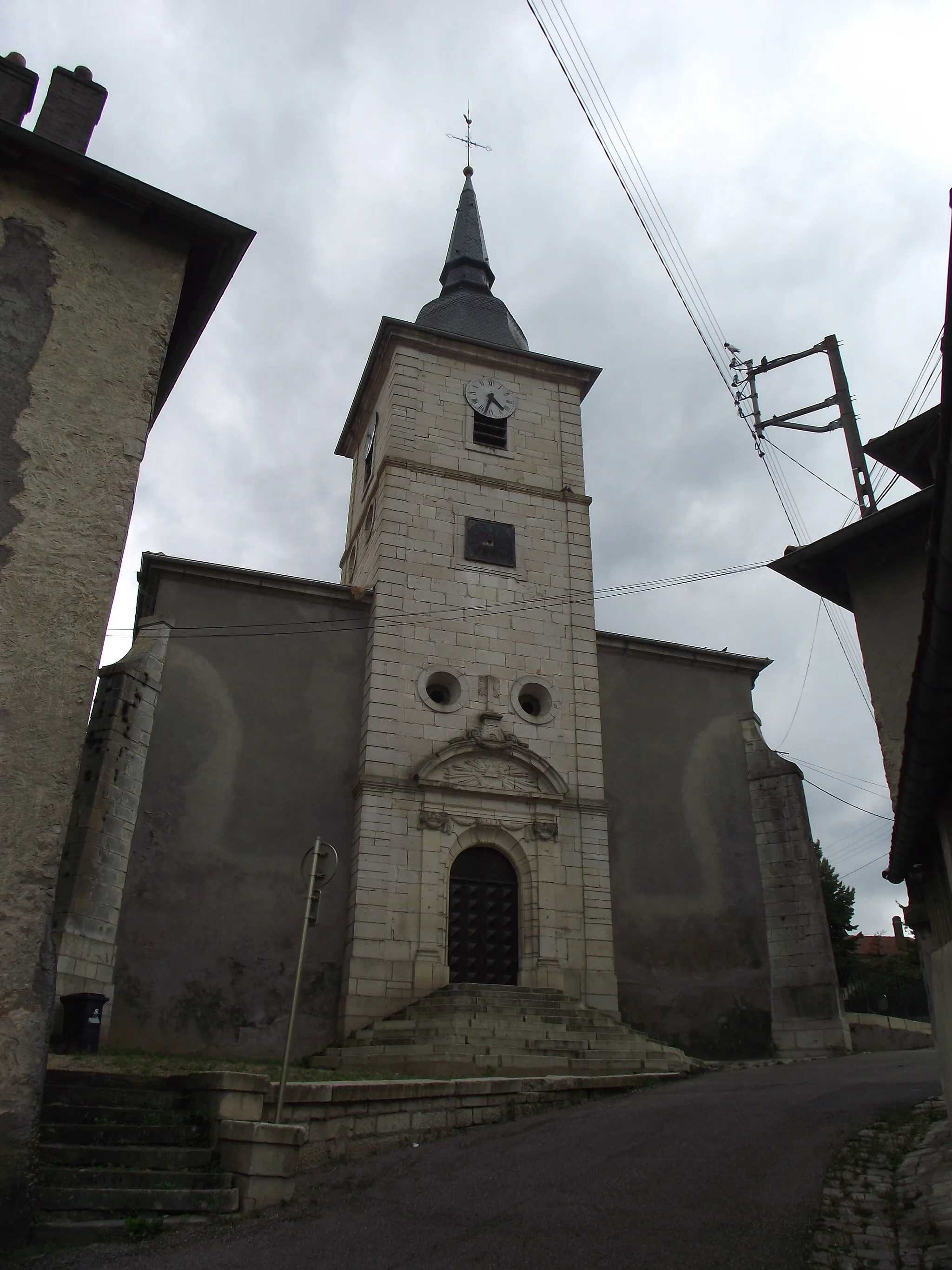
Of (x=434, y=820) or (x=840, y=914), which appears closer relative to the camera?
(x=434, y=820)

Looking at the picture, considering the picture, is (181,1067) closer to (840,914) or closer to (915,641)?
(915,641)

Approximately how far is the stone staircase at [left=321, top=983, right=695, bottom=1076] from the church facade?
54cm

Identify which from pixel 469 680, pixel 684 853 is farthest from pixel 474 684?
pixel 684 853

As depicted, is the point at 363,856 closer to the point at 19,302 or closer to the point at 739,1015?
the point at 739,1015

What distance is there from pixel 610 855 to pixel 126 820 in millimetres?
8215

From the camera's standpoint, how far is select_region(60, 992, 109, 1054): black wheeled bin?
1103cm

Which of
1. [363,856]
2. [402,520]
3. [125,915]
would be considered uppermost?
[402,520]

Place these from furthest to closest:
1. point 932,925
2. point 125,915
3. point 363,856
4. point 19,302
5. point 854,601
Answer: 1. point 363,856
2. point 125,915
3. point 854,601
4. point 932,925
5. point 19,302

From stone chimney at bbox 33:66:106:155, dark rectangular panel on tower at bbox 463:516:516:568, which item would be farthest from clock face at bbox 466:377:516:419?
stone chimney at bbox 33:66:106:155

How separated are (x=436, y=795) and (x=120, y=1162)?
10.0 m

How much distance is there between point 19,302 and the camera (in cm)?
697

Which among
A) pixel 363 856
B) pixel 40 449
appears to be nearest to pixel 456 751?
pixel 363 856

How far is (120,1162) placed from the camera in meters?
5.96

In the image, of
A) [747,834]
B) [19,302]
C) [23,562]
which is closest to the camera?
[23,562]
